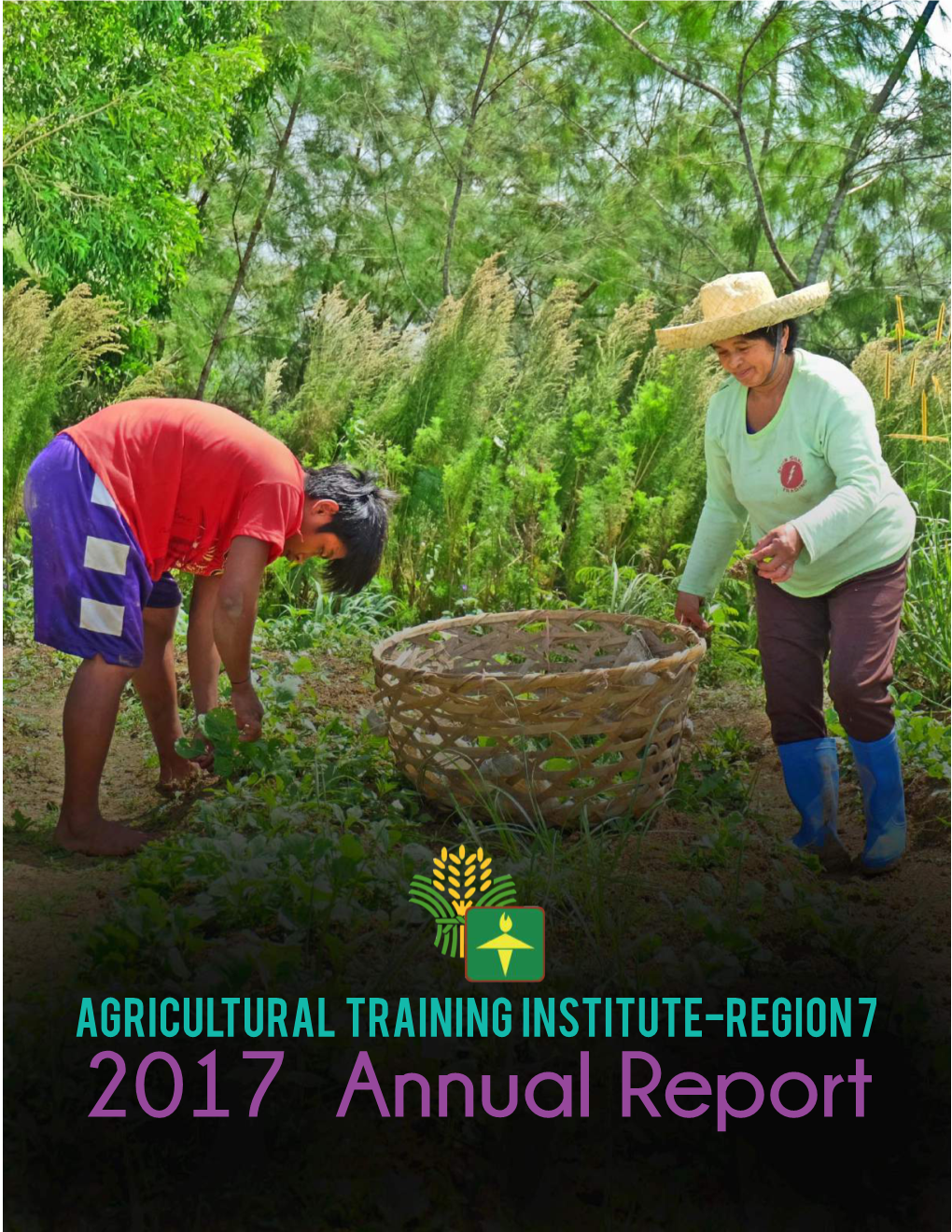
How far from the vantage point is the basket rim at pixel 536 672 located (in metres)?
2.20

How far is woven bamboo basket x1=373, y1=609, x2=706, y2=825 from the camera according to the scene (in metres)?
2.22

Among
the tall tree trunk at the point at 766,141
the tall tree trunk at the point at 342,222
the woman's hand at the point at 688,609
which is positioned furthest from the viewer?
the tall tree trunk at the point at 342,222

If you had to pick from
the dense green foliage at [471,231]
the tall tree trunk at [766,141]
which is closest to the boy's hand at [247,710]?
the dense green foliage at [471,231]

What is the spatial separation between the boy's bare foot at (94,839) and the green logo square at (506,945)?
0.81m

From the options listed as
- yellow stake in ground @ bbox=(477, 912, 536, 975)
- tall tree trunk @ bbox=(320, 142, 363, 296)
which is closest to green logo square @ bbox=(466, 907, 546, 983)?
yellow stake in ground @ bbox=(477, 912, 536, 975)

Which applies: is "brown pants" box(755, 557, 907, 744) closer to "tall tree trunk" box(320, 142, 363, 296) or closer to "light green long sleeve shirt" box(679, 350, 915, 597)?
"light green long sleeve shirt" box(679, 350, 915, 597)

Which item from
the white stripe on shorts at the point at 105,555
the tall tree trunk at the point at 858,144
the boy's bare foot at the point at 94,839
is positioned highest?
the tall tree trunk at the point at 858,144

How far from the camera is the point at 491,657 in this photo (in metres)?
2.95

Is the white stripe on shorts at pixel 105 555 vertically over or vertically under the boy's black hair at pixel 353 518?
under

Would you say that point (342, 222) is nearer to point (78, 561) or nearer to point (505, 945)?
point (78, 561)

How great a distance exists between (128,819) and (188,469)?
78cm

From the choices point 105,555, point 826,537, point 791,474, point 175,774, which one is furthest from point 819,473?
point 175,774

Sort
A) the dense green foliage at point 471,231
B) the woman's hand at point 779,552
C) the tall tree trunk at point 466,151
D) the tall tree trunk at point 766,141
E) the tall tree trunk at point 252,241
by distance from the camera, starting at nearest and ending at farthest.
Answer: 1. the woman's hand at point 779,552
2. the dense green foliage at point 471,231
3. the tall tree trunk at point 766,141
4. the tall tree trunk at point 466,151
5. the tall tree trunk at point 252,241

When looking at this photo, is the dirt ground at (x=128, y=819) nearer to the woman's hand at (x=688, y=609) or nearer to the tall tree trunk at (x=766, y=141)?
the woman's hand at (x=688, y=609)
